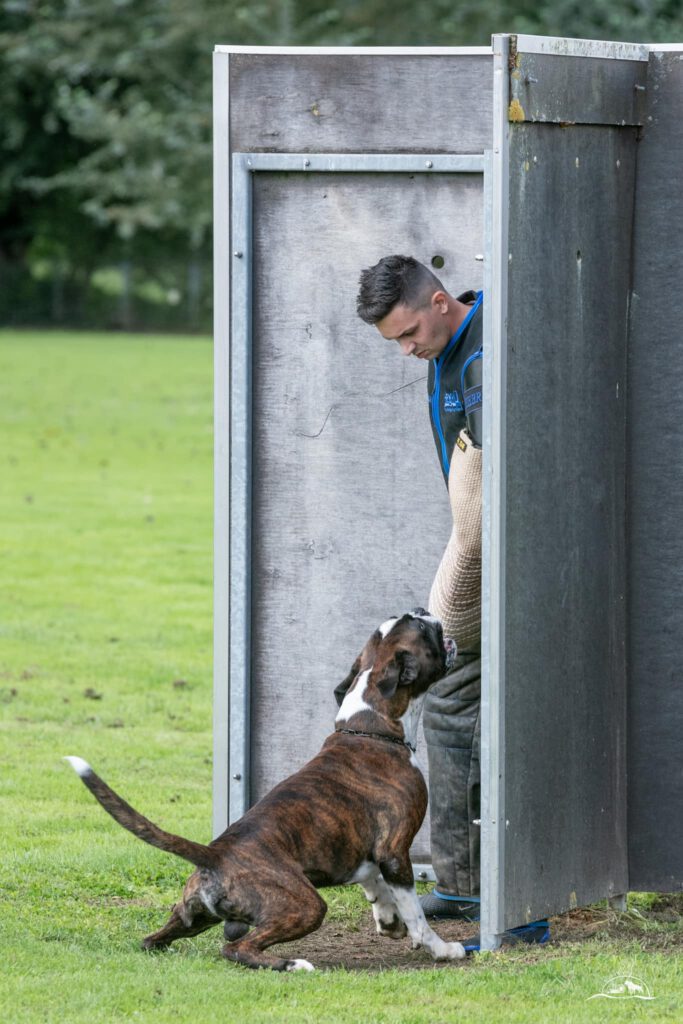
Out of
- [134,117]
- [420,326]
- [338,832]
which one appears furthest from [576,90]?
[134,117]

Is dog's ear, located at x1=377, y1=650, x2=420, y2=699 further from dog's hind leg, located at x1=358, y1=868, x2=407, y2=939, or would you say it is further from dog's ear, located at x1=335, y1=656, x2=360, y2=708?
dog's hind leg, located at x1=358, y1=868, x2=407, y2=939

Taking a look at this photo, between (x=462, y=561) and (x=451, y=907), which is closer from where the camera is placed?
(x=462, y=561)

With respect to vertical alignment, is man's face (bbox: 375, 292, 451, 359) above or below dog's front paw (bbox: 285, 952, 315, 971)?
above

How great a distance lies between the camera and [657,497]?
6234 millimetres

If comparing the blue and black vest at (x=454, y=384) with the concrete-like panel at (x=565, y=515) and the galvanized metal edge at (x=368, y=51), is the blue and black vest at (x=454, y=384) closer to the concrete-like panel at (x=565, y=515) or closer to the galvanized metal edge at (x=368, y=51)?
the concrete-like panel at (x=565, y=515)

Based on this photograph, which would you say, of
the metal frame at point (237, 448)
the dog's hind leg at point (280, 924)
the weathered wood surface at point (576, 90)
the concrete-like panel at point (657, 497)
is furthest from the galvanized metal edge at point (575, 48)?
the dog's hind leg at point (280, 924)

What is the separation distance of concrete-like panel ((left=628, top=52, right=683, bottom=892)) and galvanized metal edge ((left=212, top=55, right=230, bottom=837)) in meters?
1.61

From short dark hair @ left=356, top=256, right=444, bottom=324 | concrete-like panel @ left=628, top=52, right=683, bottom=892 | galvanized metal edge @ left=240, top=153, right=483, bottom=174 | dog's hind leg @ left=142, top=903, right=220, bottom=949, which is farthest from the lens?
galvanized metal edge @ left=240, top=153, right=483, bottom=174

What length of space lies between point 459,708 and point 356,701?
0.45 meters

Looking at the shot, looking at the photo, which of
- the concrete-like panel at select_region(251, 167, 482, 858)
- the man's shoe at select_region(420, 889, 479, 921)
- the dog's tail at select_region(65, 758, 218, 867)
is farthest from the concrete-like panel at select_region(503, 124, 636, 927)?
the dog's tail at select_region(65, 758, 218, 867)

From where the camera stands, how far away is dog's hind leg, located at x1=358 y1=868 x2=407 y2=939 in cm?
619

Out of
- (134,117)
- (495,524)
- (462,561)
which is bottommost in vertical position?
(462,561)

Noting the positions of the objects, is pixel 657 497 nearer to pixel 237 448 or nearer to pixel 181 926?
pixel 237 448

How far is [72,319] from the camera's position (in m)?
58.2
